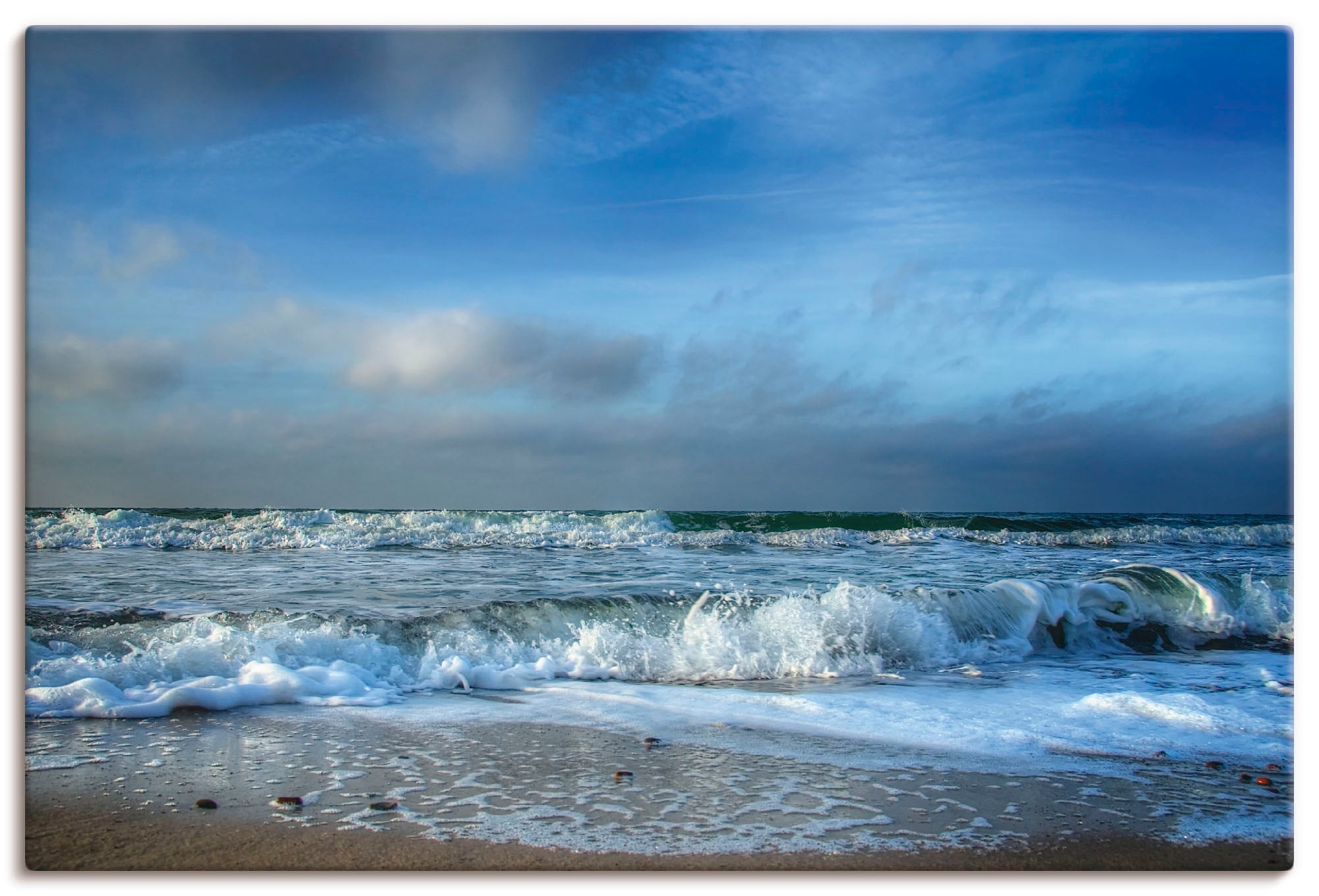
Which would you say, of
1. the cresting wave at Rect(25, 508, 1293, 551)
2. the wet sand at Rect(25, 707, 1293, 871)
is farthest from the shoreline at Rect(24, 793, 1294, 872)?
the cresting wave at Rect(25, 508, 1293, 551)

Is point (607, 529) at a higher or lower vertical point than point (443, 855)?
higher

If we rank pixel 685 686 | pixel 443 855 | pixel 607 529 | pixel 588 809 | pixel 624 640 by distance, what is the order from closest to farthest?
pixel 443 855 → pixel 588 809 → pixel 685 686 → pixel 624 640 → pixel 607 529

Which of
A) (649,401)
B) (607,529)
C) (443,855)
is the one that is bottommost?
(443,855)

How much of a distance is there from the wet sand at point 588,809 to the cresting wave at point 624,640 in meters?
0.53

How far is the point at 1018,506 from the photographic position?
491cm

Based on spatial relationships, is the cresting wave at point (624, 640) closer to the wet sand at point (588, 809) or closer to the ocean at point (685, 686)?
the ocean at point (685, 686)

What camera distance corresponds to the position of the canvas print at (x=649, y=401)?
8.75ft

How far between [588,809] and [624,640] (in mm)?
2211

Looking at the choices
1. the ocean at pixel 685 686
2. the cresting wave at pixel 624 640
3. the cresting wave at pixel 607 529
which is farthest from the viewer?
the cresting wave at pixel 607 529

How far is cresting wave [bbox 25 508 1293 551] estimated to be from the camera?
22.0 ft

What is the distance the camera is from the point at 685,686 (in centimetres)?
426

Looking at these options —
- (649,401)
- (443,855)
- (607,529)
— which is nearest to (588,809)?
(443,855)

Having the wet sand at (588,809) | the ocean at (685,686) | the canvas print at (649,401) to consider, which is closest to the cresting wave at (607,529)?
the ocean at (685,686)

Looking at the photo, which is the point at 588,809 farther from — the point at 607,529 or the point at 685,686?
the point at 607,529
